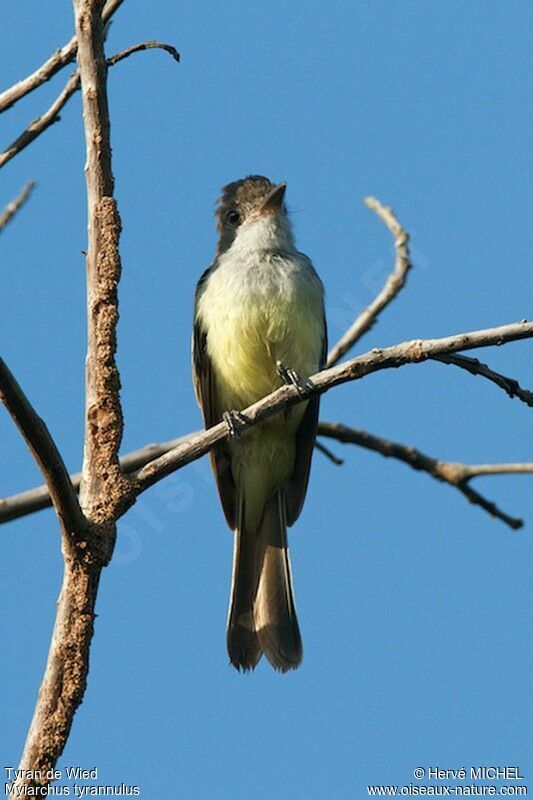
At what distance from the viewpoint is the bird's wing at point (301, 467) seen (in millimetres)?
7441

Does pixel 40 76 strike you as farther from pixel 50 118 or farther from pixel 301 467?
pixel 301 467

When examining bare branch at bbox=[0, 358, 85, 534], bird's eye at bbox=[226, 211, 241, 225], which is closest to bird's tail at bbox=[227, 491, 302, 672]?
bird's eye at bbox=[226, 211, 241, 225]

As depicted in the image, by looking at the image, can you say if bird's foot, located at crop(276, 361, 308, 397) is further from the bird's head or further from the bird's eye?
the bird's eye

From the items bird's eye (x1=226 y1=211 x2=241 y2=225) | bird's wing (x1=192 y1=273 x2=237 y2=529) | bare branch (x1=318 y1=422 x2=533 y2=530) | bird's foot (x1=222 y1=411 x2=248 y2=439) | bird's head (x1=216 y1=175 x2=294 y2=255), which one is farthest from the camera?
bird's eye (x1=226 y1=211 x2=241 y2=225)

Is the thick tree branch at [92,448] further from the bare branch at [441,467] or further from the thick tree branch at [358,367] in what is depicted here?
the bare branch at [441,467]

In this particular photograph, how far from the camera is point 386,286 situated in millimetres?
6406

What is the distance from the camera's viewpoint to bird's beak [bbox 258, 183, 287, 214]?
7775 millimetres

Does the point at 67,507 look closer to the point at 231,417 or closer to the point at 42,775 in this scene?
the point at 42,775

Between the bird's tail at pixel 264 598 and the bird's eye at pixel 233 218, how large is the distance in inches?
78.5

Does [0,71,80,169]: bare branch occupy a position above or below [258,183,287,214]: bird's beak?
below

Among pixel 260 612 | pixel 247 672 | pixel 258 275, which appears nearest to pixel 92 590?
pixel 247 672

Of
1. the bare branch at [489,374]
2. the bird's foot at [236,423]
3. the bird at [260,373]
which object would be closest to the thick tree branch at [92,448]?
the bird's foot at [236,423]

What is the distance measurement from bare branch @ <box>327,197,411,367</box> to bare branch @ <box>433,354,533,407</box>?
2.33 metres

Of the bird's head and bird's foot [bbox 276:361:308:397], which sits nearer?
bird's foot [bbox 276:361:308:397]
